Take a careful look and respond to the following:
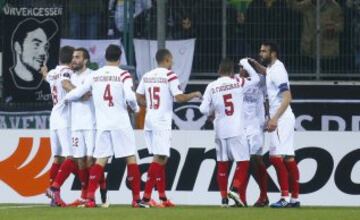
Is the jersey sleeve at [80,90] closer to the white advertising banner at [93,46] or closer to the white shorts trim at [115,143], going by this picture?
the white shorts trim at [115,143]

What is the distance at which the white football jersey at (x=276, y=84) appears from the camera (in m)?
Result: 19.3

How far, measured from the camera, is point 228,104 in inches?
771

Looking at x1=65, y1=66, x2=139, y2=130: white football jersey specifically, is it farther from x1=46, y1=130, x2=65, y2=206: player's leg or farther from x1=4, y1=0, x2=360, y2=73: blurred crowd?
x1=4, y1=0, x2=360, y2=73: blurred crowd

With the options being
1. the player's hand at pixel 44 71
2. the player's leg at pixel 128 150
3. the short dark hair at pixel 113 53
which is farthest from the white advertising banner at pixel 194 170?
the short dark hair at pixel 113 53

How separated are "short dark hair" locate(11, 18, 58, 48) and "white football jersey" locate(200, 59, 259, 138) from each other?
16.9ft

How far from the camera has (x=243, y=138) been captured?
1970 cm

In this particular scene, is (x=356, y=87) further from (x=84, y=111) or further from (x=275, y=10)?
(x=84, y=111)

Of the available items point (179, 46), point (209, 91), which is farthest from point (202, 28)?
point (209, 91)

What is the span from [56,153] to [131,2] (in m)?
4.19

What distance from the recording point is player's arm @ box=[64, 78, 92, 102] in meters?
19.0

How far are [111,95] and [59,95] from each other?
4.34 ft

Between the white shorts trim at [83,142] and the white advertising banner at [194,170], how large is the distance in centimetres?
196

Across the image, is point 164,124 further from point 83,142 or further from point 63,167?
point 63,167

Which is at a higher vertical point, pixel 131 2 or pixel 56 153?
pixel 131 2
